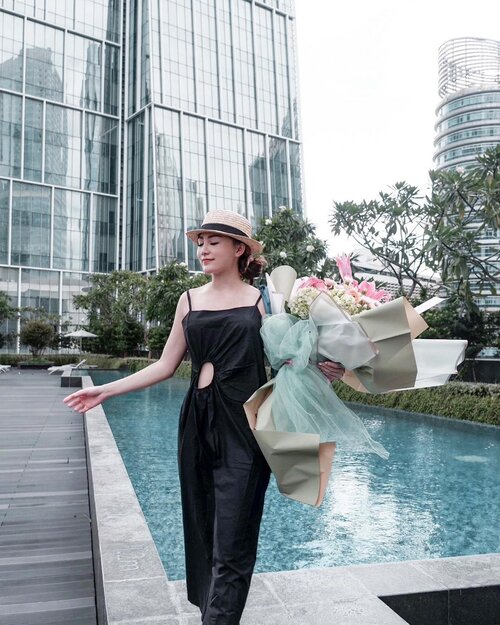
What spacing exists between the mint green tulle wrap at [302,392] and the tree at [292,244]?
57.9 ft

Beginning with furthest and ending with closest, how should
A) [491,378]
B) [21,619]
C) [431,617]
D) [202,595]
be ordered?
1. [491,378]
2. [21,619]
3. [431,617]
4. [202,595]

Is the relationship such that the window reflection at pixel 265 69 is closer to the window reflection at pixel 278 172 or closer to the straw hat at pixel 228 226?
the window reflection at pixel 278 172

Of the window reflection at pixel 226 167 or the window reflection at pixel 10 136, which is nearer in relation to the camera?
the window reflection at pixel 10 136

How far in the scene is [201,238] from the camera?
2309 mm

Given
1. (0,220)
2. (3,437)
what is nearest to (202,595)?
(3,437)

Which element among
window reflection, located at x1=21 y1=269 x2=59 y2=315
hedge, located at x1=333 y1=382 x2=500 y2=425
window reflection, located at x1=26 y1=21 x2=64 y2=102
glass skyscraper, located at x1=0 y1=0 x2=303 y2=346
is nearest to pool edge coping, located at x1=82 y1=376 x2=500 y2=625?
hedge, located at x1=333 y1=382 x2=500 y2=425

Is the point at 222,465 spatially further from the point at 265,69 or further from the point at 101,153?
the point at 265,69

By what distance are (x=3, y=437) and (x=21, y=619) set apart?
565 cm

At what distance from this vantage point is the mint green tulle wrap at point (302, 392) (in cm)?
196

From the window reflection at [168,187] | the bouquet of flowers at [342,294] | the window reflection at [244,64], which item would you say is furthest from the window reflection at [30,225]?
the bouquet of flowers at [342,294]

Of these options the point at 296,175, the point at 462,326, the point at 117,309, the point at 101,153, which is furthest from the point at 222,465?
the point at 296,175

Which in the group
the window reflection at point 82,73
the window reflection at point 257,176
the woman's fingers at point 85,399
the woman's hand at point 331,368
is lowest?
the woman's fingers at point 85,399

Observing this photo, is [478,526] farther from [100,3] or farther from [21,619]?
[100,3]

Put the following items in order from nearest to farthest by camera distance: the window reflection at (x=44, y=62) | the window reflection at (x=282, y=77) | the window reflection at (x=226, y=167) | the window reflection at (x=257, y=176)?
the window reflection at (x=44, y=62), the window reflection at (x=226, y=167), the window reflection at (x=257, y=176), the window reflection at (x=282, y=77)
